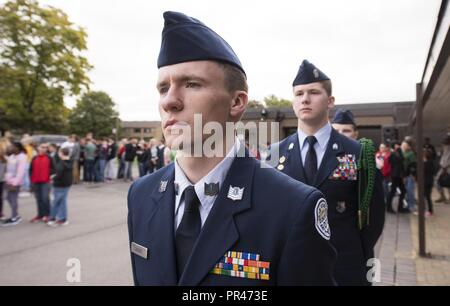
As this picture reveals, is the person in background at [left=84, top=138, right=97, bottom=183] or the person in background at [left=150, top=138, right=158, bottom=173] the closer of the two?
the person in background at [left=150, top=138, right=158, bottom=173]

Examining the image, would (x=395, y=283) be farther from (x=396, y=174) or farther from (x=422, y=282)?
(x=396, y=174)

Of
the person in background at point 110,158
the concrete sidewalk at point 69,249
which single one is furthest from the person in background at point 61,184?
the person in background at point 110,158

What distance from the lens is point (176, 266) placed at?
4.50ft

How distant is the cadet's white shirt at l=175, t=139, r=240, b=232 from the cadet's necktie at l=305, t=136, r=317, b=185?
125 cm

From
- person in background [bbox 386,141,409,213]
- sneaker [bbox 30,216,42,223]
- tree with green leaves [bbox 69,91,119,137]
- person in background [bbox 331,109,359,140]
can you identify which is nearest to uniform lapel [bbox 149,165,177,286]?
person in background [bbox 331,109,359,140]

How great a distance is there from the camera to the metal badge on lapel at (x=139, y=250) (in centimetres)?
149

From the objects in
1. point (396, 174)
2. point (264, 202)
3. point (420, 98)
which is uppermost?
point (420, 98)

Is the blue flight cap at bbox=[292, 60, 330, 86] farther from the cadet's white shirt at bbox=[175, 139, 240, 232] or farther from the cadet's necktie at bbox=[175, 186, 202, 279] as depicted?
the cadet's necktie at bbox=[175, 186, 202, 279]

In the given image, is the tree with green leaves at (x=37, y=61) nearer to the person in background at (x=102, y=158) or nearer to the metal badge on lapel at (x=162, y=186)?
the person in background at (x=102, y=158)

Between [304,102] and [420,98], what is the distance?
4.32 metres

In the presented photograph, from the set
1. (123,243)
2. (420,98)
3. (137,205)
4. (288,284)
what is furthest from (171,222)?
(420,98)

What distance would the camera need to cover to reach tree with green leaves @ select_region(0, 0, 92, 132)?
17.7 m

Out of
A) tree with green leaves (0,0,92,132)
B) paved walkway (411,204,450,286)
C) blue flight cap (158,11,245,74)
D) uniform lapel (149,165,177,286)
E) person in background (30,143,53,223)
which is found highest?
tree with green leaves (0,0,92,132)

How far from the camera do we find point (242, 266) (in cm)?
131
